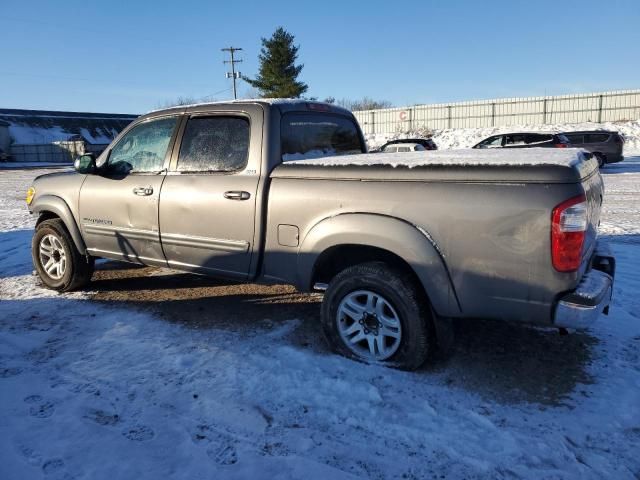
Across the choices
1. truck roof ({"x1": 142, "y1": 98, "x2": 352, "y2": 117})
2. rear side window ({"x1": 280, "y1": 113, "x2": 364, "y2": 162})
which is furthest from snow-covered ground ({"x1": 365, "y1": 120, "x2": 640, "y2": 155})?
truck roof ({"x1": 142, "y1": 98, "x2": 352, "y2": 117})

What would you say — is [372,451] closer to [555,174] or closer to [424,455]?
[424,455]

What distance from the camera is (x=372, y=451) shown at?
254 centimetres

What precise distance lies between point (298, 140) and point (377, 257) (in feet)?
4.41

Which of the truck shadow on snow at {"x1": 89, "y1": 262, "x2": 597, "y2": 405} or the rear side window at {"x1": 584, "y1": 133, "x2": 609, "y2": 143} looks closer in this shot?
the truck shadow on snow at {"x1": 89, "y1": 262, "x2": 597, "y2": 405}

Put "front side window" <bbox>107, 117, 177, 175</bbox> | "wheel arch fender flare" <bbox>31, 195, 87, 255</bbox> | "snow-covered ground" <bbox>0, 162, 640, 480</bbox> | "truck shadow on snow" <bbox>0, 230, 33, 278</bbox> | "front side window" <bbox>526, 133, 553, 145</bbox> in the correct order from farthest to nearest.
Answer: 1. "front side window" <bbox>526, 133, 553, 145</bbox>
2. "truck shadow on snow" <bbox>0, 230, 33, 278</bbox>
3. "wheel arch fender flare" <bbox>31, 195, 87, 255</bbox>
4. "front side window" <bbox>107, 117, 177, 175</bbox>
5. "snow-covered ground" <bbox>0, 162, 640, 480</bbox>

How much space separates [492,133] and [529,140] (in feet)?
66.0

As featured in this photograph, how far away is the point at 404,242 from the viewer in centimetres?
309

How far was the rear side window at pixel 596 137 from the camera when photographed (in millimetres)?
20500

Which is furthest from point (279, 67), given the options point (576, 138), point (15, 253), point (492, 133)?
point (15, 253)

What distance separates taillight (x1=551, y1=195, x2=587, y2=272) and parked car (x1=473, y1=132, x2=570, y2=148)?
1463 centimetres

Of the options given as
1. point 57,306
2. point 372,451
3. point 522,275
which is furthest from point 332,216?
point 57,306

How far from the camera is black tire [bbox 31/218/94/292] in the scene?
518cm

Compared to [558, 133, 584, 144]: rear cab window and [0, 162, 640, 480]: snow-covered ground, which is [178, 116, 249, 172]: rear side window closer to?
[0, 162, 640, 480]: snow-covered ground

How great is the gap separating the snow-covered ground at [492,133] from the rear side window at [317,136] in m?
29.5
